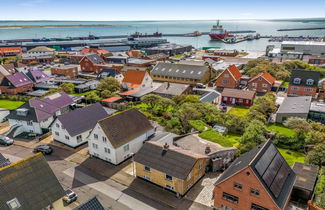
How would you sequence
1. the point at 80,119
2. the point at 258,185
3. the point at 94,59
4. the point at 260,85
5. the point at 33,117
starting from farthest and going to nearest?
1. the point at 94,59
2. the point at 260,85
3. the point at 33,117
4. the point at 80,119
5. the point at 258,185

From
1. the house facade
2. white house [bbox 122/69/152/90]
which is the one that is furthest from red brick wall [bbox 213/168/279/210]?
the house facade

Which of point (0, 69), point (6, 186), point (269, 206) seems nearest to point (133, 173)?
point (6, 186)

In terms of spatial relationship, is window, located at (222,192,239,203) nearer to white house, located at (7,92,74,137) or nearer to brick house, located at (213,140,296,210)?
brick house, located at (213,140,296,210)

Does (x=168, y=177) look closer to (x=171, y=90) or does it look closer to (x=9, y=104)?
(x=171, y=90)

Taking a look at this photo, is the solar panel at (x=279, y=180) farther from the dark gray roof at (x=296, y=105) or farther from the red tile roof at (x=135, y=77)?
the red tile roof at (x=135, y=77)

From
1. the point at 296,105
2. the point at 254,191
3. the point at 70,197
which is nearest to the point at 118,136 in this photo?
the point at 70,197

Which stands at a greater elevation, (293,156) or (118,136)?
(118,136)
